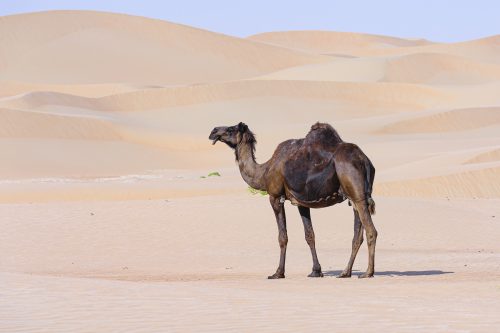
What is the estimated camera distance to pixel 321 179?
14.7m

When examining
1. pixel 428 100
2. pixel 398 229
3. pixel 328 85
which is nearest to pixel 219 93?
pixel 328 85

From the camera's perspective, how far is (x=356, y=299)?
38.1ft

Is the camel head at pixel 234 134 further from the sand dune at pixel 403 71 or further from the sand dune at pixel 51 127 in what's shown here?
the sand dune at pixel 403 71

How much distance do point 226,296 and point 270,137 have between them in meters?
45.2

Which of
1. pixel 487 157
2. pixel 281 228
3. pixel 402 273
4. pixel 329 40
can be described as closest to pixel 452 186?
pixel 487 157

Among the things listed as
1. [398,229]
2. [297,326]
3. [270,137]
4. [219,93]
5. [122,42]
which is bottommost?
[297,326]

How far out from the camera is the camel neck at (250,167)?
15570mm

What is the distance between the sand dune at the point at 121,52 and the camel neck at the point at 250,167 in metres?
93.2

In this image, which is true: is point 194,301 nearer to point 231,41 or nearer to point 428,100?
point 428,100

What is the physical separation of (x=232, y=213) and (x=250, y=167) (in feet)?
30.2

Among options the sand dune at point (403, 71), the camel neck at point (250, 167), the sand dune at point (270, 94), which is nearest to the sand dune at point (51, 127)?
the sand dune at point (270, 94)

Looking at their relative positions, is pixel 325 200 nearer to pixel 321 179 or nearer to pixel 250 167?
pixel 321 179

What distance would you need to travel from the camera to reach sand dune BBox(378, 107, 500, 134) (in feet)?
195

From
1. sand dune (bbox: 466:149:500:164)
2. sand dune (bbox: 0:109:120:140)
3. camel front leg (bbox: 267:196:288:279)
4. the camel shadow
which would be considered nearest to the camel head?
camel front leg (bbox: 267:196:288:279)
